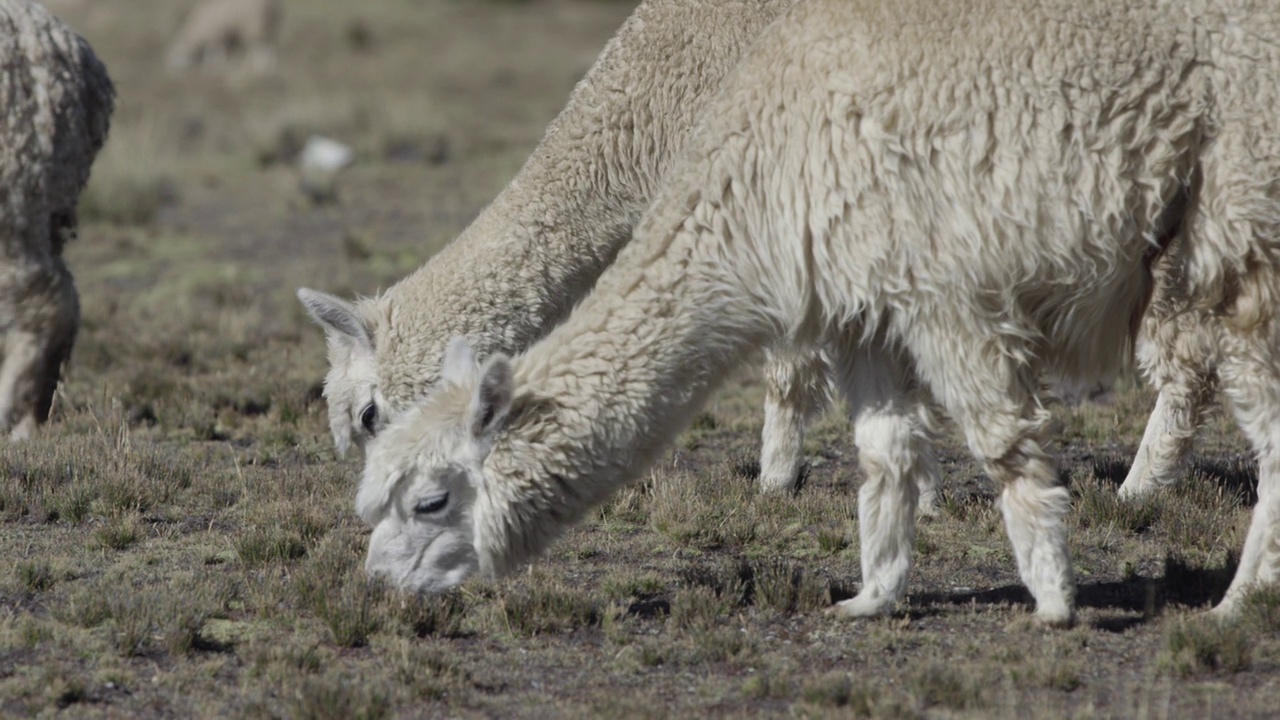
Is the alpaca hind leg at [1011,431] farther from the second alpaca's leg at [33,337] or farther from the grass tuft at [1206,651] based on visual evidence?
the second alpaca's leg at [33,337]

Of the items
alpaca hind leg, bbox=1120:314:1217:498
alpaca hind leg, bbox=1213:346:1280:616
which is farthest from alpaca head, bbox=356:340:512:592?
alpaca hind leg, bbox=1120:314:1217:498

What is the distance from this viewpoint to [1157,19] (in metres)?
4.94

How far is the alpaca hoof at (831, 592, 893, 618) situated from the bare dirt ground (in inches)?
1.8

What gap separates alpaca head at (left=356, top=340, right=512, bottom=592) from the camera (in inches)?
205

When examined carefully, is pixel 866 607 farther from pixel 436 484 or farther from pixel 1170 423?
pixel 1170 423

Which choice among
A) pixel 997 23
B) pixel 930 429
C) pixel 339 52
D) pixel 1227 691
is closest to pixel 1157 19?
pixel 997 23

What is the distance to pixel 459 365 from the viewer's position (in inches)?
211

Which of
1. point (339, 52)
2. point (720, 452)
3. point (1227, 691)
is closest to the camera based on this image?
point (1227, 691)

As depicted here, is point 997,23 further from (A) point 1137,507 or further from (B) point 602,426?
(A) point 1137,507

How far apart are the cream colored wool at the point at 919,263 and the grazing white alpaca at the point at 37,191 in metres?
3.51

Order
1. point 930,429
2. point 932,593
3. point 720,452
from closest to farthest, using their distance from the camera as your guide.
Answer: point 930,429
point 932,593
point 720,452

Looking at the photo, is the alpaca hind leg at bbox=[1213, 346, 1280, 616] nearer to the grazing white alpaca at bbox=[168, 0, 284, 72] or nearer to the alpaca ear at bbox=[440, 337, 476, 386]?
the alpaca ear at bbox=[440, 337, 476, 386]

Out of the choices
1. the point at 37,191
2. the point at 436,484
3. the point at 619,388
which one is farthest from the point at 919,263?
the point at 37,191

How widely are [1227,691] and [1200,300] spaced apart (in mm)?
1242
